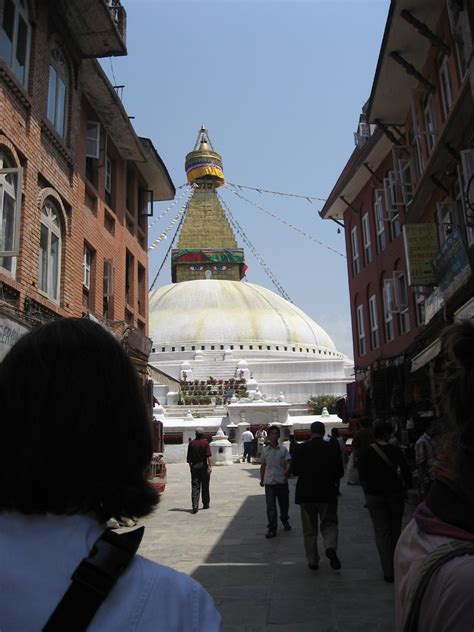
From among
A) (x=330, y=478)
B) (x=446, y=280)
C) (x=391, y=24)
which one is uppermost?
(x=391, y=24)

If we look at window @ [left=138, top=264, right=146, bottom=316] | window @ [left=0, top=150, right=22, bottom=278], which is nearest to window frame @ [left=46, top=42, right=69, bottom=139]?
window @ [left=0, top=150, right=22, bottom=278]

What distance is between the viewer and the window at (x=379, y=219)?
20.6 metres

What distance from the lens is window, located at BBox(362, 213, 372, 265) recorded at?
22.5 m

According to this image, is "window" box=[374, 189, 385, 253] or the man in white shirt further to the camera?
the man in white shirt

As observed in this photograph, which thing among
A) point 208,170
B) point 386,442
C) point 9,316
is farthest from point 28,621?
point 208,170

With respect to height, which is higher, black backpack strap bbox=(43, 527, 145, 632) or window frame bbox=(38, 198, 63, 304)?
window frame bbox=(38, 198, 63, 304)

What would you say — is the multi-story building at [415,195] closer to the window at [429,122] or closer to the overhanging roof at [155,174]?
the window at [429,122]

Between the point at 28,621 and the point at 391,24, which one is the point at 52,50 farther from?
the point at 28,621

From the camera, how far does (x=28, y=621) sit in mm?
1221

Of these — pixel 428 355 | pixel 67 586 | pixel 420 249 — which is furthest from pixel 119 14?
pixel 67 586

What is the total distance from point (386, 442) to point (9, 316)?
571 centimetres

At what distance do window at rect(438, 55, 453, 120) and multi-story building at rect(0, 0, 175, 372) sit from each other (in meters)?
7.45

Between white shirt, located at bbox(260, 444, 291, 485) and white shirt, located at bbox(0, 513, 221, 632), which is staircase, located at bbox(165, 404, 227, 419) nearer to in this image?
white shirt, located at bbox(260, 444, 291, 485)

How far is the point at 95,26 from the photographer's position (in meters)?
12.5
